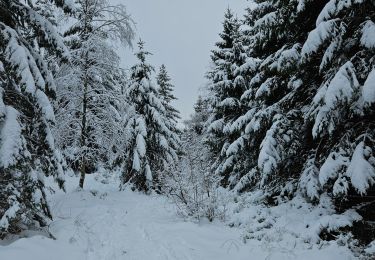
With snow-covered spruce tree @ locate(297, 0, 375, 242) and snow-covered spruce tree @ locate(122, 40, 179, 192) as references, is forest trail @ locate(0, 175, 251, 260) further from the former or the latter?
snow-covered spruce tree @ locate(122, 40, 179, 192)

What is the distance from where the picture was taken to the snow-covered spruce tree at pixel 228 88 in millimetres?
16895

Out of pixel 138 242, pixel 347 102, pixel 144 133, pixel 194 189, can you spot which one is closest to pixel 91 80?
pixel 144 133

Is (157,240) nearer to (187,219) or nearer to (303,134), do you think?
(187,219)

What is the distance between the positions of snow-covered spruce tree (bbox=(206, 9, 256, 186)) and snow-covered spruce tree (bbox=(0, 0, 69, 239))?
9.47 m

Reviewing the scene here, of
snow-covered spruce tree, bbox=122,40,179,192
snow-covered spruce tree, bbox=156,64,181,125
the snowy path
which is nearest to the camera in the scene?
the snowy path

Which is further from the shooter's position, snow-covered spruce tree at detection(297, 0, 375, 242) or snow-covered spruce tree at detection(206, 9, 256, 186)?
snow-covered spruce tree at detection(206, 9, 256, 186)

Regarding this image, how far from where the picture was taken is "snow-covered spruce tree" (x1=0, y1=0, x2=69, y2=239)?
6.73 metres

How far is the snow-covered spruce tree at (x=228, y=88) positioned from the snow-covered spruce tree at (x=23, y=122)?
9.47 meters

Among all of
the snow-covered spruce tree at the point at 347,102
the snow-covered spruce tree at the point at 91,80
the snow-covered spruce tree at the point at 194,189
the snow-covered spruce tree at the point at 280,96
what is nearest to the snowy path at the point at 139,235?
the snow-covered spruce tree at the point at 194,189

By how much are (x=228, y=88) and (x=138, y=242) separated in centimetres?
1132

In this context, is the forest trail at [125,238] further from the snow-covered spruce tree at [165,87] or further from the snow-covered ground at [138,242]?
the snow-covered spruce tree at [165,87]

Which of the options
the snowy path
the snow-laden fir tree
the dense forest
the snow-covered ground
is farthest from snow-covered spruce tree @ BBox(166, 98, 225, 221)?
the snow-laden fir tree

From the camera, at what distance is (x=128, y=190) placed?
19.2 m

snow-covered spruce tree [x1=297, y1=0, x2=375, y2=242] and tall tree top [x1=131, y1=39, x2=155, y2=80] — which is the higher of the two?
tall tree top [x1=131, y1=39, x2=155, y2=80]
